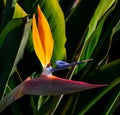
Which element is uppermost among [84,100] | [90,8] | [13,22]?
[13,22]

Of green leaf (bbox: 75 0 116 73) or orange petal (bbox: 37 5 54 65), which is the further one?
green leaf (bbox: 75 0 116 73)

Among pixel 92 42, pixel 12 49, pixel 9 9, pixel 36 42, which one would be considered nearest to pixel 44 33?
pixel 36 42

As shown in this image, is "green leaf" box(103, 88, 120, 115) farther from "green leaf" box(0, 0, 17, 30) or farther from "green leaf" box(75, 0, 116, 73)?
"green leaf" box(0, 0, 17, 30)

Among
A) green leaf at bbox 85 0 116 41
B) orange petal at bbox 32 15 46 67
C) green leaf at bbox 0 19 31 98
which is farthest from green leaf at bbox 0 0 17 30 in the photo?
orange petal at bbox 32 15 46 67

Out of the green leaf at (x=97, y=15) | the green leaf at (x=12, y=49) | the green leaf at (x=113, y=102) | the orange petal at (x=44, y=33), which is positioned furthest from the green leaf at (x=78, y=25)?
the orange petal at (x=44, y=33)

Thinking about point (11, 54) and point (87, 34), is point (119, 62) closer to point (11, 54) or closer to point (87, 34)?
point (87, 34)

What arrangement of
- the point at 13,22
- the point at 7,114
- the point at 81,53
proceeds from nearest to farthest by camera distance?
the point at 13,22
the point at 81,53
the point at 7,114

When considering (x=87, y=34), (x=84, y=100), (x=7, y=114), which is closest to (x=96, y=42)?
(x=87, y=34)

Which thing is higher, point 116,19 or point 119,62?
point 116,19
